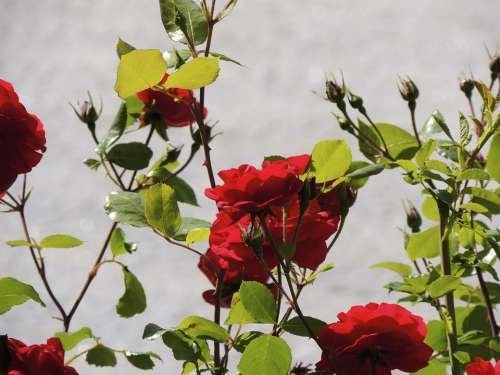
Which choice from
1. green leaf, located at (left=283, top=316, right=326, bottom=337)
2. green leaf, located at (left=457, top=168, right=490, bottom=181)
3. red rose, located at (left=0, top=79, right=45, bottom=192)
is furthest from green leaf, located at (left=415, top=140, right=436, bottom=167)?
Result: red rose, located at (left=0, top=79, right=45, bottom=192)

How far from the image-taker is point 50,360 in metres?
0.44

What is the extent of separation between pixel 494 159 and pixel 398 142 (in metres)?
0.09

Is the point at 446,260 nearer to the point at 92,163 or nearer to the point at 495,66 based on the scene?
the point at 495,66

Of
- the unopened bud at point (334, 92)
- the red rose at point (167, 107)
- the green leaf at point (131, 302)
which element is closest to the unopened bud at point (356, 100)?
the unopened bud at point (334, 92)

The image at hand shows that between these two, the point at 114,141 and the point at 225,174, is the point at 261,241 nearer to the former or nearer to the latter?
the point at 225,174

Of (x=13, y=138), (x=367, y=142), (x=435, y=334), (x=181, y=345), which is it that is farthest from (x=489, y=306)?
(x=13, y=138)

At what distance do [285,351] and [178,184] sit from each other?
0.85 feet

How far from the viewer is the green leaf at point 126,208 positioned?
49cm

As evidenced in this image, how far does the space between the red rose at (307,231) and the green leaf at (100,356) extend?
0.79ft

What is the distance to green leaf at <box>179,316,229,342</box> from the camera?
45 centimetres

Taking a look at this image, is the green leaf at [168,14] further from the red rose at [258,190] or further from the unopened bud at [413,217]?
the unopened bud at [413,217]

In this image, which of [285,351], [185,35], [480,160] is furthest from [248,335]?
[480,160]

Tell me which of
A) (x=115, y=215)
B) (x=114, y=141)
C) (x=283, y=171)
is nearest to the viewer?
(x=283, y=171)

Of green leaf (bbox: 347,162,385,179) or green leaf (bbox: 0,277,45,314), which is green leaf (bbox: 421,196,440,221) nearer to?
green leaf (bbox: 347,162,385,179)
